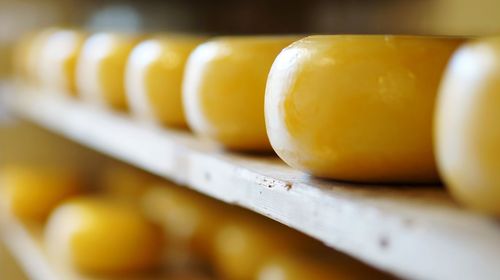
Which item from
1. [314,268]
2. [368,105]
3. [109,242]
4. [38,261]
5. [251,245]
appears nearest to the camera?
[368,105]

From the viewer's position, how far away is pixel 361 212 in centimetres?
44

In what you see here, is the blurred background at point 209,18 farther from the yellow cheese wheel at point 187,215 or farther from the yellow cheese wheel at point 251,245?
the yellow cheese wheel at point 251,245

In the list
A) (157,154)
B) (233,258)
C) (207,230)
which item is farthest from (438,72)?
(207,230)

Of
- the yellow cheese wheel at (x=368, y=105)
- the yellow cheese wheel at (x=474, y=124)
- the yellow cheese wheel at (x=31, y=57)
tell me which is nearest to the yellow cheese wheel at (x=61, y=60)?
the yellow cheese wheel at (x=31, y=57)

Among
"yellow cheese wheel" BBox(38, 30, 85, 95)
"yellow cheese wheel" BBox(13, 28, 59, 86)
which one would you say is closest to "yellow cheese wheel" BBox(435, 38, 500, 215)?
"yellow cheese wheel" BBox(38, 30, 85, 95)

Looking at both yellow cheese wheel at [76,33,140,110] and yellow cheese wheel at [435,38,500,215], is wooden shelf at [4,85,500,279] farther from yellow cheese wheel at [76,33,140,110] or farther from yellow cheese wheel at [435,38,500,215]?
yellow cheese wheel at [76,33,140,110]

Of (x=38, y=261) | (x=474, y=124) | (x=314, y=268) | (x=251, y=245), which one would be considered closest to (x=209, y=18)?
(x=38, y=261)

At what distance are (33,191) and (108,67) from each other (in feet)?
1.98

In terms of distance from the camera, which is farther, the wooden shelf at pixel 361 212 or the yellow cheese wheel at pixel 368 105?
the yellow cheese wheel at pixel 368 105

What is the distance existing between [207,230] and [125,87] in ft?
0.87

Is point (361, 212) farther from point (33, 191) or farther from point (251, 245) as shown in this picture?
point (33, 191)

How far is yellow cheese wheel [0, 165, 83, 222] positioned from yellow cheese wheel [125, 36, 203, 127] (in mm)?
730

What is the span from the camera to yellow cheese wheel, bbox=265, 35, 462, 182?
1.59ft

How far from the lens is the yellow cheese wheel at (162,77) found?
87 centimetres
